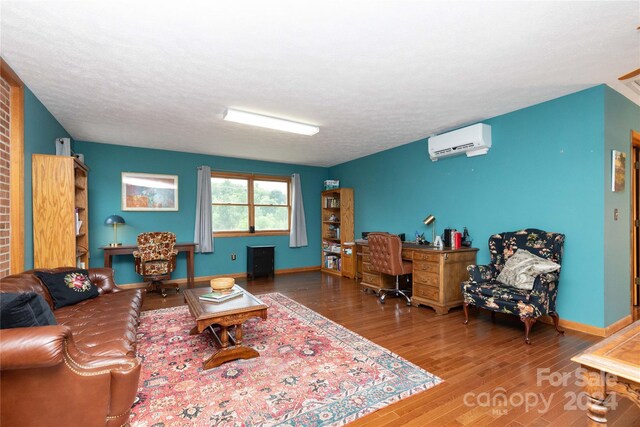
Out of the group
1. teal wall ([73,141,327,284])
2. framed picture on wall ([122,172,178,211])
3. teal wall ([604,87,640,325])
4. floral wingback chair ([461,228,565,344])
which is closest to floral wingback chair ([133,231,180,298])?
teal wall ([73,141,327,284])

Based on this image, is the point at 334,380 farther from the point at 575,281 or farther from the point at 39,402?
the point at 575,281

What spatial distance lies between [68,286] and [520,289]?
14.3 feet

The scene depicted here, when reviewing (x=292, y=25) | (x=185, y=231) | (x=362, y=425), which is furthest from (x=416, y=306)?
(x=185, y=231)

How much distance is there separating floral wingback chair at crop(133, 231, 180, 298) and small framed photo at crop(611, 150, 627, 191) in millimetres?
5778

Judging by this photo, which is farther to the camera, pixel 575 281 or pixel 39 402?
pixel 575 281

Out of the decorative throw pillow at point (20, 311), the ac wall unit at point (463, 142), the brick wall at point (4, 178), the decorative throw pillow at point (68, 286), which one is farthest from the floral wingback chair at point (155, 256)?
the ac wall unit at point (463, 142)

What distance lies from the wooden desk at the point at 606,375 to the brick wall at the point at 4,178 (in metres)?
3.99

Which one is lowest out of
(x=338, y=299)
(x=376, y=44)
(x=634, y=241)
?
(x=338, y=299)

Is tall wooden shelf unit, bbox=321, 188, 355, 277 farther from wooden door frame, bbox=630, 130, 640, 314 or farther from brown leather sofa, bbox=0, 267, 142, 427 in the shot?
brown leather sofa, bbox=0, 267, 142, 427

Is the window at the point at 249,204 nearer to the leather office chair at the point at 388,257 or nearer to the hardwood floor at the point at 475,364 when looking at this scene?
the hardwood floor at the point at 475,364

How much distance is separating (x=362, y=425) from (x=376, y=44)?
2534mm

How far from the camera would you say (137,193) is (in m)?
5.31

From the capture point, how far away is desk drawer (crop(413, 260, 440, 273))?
149 inches

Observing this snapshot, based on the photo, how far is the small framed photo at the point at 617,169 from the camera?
3.05 m
